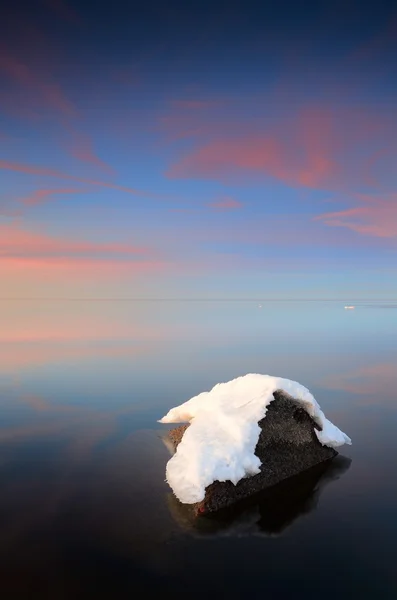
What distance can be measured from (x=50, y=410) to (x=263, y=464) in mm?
13986

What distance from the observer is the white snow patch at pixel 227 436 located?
540 inches

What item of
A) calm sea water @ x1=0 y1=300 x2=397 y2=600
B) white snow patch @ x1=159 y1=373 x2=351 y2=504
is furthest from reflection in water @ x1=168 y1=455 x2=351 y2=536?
white snow patch @ x1=159 y1=373 x2=351 y2=504

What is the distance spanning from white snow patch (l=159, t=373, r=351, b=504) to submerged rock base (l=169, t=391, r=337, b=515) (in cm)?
24

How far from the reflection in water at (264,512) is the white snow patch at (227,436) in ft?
2.09

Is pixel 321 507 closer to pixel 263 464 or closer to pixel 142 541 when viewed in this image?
pixel 263 464

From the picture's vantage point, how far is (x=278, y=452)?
1581 centimetres

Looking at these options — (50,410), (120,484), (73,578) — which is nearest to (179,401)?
(50,410)

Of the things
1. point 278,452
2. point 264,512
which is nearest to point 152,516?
point 264,512

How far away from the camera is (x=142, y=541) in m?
11.8

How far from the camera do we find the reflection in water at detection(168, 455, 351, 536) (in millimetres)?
12653

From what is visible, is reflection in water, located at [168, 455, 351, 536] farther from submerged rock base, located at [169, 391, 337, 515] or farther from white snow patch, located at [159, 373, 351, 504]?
white snow patch, located at [159, 373, 351, 504]

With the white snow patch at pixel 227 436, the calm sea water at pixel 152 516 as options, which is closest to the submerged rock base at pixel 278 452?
the white snow patch at pixel 227 436

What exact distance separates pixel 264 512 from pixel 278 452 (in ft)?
8.81

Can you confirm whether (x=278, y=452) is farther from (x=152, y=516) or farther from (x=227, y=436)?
(x=152, y=516)
